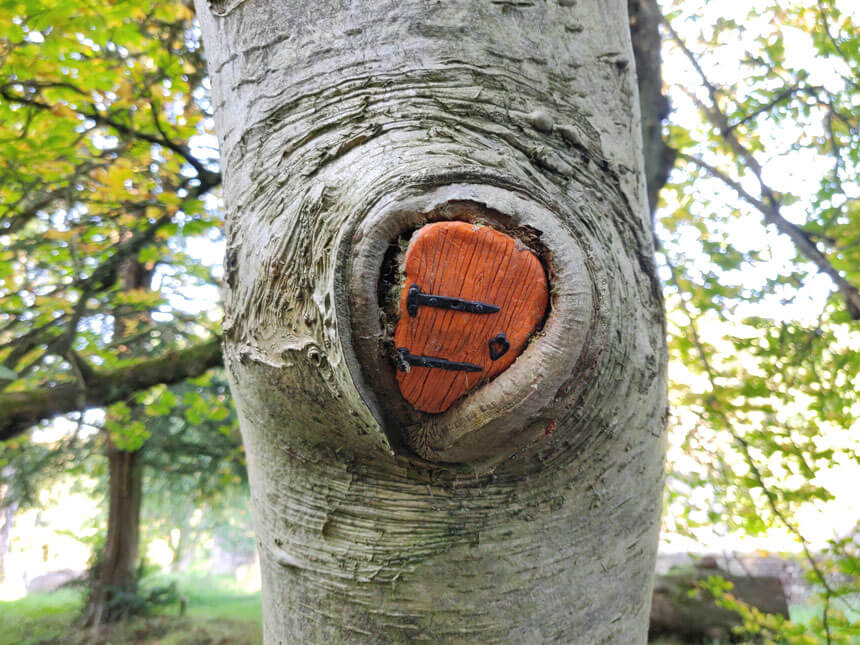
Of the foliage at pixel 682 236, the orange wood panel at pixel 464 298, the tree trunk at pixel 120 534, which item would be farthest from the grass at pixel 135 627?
the orange wood panel at pixel 464 298

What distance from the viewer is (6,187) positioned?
3564mm

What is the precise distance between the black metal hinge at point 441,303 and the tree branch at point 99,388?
10.1ft

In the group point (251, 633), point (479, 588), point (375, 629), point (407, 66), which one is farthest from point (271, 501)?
point (251, 633)

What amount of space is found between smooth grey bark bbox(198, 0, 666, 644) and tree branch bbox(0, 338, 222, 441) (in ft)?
9.13

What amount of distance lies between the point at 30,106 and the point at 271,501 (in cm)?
333

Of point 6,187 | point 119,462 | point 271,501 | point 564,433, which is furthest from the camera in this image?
point 119,462

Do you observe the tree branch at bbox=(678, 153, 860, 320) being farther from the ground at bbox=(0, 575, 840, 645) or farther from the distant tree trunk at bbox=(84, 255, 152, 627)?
the distant tree trunk at bbox=(84, 255, 152, 627)

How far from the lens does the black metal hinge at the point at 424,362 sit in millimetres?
858

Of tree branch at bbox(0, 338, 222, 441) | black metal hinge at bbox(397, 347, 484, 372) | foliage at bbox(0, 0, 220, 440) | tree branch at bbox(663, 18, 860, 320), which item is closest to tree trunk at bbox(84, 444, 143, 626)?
foliage at bbox(0, 0, 220, 440)

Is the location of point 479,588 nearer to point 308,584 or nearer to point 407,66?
point 308,584

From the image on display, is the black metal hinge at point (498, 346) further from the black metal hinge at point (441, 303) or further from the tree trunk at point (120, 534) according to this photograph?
the tree trunk at point (120, 534)

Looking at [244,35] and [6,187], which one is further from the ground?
[6,187]

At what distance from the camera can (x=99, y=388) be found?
3.55 m

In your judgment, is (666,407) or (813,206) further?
(813,206)
